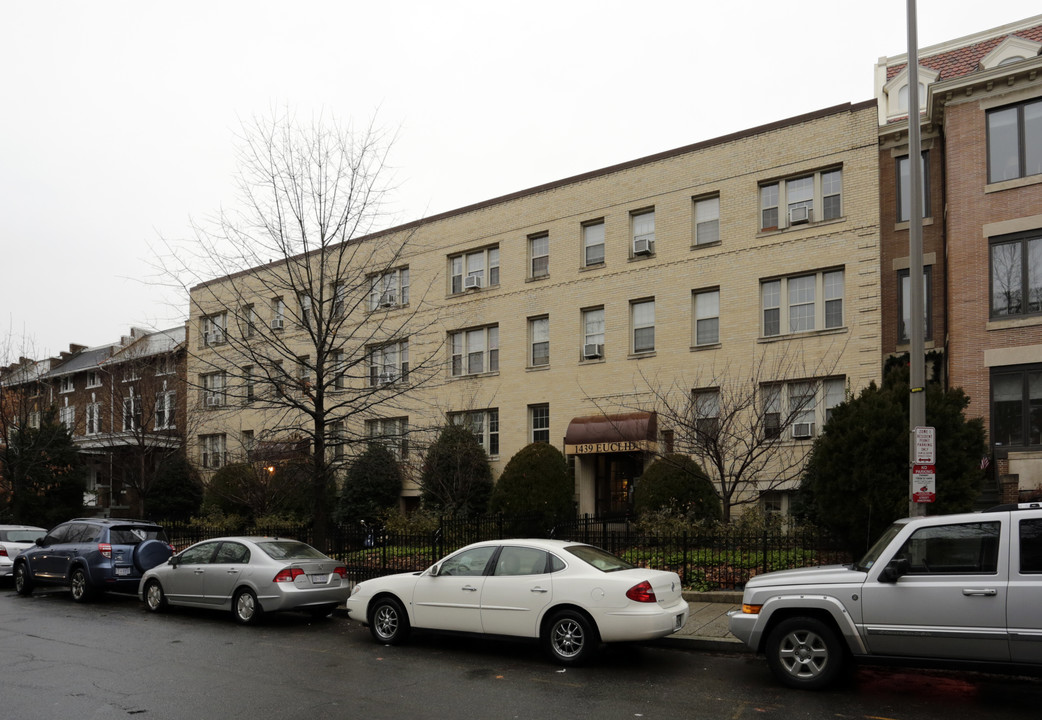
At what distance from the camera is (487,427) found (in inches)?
1153

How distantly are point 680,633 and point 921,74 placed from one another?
74.3 ft

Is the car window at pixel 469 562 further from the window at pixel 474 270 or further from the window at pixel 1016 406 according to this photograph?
the window at pixel 474 270

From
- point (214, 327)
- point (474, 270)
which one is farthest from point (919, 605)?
point (474, 270)

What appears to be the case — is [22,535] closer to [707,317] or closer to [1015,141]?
[707,317]

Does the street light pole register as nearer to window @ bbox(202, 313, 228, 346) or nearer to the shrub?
window @ bbox(202, 313, 228, 346)

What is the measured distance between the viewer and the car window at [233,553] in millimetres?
13857

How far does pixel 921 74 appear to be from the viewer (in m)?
26.9

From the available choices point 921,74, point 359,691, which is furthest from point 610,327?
point 359,691

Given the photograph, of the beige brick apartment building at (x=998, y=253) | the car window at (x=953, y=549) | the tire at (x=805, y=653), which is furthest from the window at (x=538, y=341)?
the car window at (x=953, y=549)

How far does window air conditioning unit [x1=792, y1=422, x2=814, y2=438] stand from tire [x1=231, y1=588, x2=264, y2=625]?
14812 millimetres

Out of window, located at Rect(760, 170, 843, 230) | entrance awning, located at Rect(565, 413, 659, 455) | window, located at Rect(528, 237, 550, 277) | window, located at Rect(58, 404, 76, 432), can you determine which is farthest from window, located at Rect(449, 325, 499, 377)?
window, located at Rect(58, 404, 76, 432)

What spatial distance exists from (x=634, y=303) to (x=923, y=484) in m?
16.6

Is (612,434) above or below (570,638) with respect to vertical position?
above

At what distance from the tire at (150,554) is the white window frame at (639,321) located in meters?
14.5
